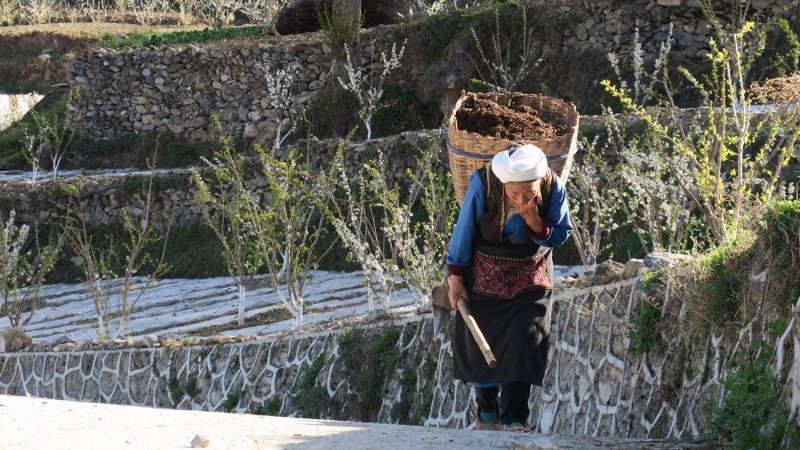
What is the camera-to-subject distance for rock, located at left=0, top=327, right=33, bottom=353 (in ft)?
36.4

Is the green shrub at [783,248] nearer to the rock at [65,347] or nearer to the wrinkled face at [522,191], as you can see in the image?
the wrinkled face at [522,191]

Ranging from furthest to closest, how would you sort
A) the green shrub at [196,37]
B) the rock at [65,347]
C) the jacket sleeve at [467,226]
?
1. the green shrub at [196,37]
2. the rock at [65,347]
3. the jacket sleeve at [467,226]

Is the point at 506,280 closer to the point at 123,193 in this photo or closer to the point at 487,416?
the point at 487,416

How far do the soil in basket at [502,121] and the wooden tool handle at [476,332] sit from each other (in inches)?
35.6

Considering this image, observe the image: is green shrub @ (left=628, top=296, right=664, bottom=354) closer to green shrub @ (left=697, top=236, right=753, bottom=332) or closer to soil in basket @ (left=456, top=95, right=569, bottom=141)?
green shrub @ (left=697, top=236, right=753, bottom=332)

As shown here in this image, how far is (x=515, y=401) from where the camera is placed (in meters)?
5.20

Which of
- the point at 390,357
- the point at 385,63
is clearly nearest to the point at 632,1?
the point at 385,63

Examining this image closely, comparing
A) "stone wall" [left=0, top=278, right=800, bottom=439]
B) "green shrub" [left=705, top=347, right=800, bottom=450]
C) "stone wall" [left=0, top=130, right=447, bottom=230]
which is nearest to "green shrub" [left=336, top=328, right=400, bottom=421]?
"stone wall" [left=0, top=278, right=800, bottom=439]

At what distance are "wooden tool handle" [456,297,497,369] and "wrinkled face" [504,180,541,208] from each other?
1.77 ft

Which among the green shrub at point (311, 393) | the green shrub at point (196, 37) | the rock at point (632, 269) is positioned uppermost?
the green shrub at point (196, 37)

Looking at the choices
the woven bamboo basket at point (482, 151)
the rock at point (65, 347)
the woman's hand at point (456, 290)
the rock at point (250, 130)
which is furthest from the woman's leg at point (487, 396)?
the rock at point (250, 130)

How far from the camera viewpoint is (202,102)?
19.5 metres

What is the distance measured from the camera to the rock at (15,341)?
1111cm

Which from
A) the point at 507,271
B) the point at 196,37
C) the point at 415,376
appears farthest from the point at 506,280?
the point at 196,37
